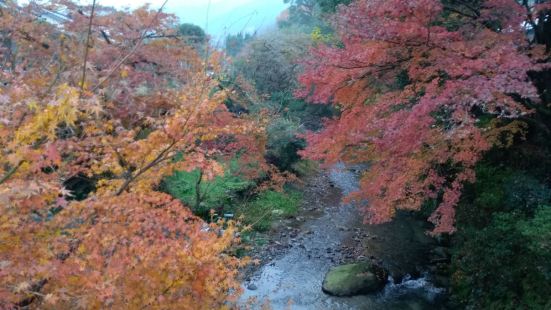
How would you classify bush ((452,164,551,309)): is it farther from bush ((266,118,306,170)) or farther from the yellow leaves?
bush ((266,118,306,170))

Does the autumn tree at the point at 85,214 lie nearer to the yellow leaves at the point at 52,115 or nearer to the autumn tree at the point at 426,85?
the yellow leaves at the point at 52,115

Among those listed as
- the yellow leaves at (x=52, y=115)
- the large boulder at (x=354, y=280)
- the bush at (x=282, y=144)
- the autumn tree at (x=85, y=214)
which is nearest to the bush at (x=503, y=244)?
the large boulder at (x=354, y=280)

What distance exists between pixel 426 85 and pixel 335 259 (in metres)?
5.95

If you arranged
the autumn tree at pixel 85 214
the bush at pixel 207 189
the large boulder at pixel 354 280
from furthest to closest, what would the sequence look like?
the bush at pixel 207 189
the large boulder at pixel 354 280
the autumn tree at pixel 85 214

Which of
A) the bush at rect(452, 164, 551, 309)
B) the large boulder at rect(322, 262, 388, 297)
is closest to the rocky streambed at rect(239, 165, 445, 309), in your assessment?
the large boulder at rect(322, 262, 388, 297)

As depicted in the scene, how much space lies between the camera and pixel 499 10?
8.16 m

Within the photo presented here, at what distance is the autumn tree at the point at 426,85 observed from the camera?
7102 mm

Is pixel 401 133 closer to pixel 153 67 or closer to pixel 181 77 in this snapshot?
pixel 181 77

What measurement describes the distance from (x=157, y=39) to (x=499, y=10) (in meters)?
8.76

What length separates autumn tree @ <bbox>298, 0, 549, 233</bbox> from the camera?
7102 millimetres

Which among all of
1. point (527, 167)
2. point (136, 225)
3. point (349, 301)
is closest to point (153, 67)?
point (136, 225)

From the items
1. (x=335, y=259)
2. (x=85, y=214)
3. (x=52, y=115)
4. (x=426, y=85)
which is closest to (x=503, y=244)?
(x=426, y=85)

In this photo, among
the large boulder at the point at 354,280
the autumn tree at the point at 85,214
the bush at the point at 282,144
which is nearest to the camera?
the autumn tree at the point at 85,214

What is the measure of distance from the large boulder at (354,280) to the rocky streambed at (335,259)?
0.48ft
